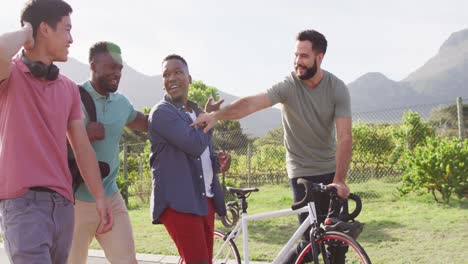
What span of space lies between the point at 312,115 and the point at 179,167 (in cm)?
114

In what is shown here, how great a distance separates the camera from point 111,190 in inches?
135

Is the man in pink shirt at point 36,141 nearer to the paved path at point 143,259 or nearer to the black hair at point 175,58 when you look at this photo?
the black hair at point 175,58

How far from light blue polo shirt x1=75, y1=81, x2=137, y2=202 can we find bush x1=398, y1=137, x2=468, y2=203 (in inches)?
257

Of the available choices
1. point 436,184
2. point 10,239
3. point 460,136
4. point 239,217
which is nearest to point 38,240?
point 10,239

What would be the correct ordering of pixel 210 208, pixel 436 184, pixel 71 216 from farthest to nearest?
pixel 436 184 → pixel 210 208 → pixel 71 216

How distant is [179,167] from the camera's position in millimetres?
3256

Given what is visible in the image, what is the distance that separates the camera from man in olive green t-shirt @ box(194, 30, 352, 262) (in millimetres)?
3824

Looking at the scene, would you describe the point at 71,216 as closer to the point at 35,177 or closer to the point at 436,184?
the point at 35,177

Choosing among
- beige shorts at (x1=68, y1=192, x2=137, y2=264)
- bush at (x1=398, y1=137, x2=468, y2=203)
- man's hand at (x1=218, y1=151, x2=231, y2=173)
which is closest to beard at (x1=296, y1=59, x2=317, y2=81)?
man's hand at (x1=218, y1=151, x2=231, y2=173)

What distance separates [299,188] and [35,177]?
2130 millimetres

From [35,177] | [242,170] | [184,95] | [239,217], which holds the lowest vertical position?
[242,170]

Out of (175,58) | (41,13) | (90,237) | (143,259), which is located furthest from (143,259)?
(41,13)

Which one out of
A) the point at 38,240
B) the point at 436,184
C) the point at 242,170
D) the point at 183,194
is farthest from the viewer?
the point at 242,170

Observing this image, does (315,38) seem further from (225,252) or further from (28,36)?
(28,36)
